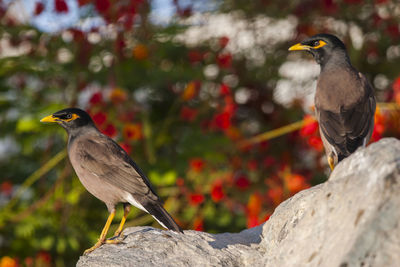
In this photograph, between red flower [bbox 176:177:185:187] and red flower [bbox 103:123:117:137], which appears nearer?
red flower [bbox 103:123:117:137]

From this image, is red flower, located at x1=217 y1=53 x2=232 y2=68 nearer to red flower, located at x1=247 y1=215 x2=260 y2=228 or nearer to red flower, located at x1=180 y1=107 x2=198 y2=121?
red flower, located at x1=180 y1=107 x2=198 y2=121

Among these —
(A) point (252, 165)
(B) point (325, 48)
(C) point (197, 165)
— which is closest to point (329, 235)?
(B) point (325, 48)

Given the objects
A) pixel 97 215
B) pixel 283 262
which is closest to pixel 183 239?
pixel 283 262

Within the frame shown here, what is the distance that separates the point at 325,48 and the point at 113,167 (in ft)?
5.65

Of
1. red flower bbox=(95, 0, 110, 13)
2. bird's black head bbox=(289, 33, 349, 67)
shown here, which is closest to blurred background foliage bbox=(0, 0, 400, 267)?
red flower bbox=(95, 0, 110, 13)

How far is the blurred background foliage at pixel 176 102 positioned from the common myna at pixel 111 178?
136cm

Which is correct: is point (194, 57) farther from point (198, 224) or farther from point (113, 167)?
point (113, 167)

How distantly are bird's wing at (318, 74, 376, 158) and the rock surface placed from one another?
0.35 metres

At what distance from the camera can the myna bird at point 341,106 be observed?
3.48 meters

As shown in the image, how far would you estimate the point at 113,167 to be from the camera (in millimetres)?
3846

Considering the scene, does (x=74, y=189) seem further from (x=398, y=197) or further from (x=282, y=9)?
(x=398, y=197)

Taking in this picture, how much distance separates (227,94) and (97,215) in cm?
200

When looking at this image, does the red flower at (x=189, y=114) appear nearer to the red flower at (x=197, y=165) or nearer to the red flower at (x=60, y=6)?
the red flower at (x=197, y=165)

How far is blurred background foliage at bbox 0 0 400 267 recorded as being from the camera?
226 inches
